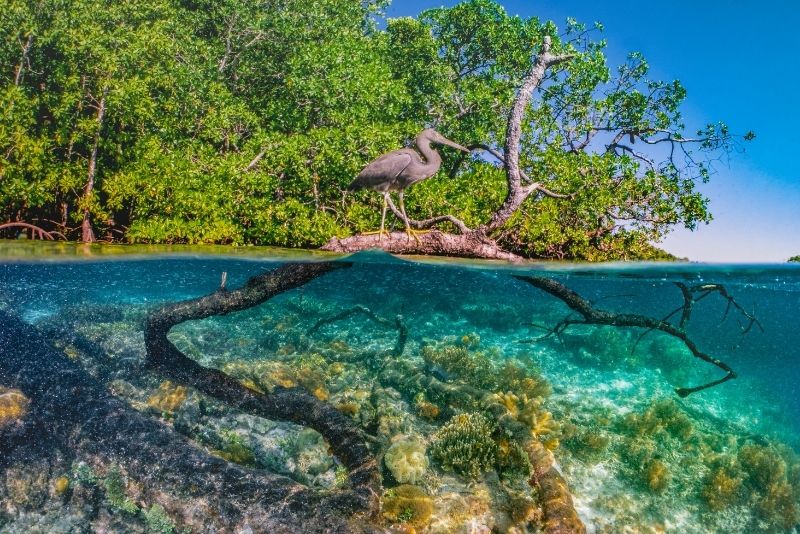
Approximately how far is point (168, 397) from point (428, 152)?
280 inches

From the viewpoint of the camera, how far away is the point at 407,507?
6.98 m

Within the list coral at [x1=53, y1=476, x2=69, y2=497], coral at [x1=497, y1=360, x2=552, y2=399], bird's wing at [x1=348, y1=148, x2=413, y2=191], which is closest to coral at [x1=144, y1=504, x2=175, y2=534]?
coral at [x1=53, y1=476, x2=69, y2=497]

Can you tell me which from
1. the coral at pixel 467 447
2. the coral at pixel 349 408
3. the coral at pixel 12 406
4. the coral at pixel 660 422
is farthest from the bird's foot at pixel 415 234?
the coral at pixel 12 406

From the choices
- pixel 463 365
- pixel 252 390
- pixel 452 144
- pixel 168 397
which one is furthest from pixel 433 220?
pixel 168 397

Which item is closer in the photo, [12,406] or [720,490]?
[12,406]

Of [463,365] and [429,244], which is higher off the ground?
[429,244]

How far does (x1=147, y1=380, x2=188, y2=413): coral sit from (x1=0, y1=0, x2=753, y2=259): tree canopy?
192 inches

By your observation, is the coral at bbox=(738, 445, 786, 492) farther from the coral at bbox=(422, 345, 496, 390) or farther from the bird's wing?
the bird's wing

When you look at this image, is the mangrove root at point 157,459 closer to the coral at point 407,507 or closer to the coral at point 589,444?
the coral at point 407,507

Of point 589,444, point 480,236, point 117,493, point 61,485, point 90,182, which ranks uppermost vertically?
point 90,182

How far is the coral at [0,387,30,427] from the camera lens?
8.24 metres

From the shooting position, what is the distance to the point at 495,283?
16.4m

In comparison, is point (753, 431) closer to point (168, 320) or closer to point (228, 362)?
point (228, 362)

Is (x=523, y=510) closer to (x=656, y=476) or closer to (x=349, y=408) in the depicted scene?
(x=656, y=476)
